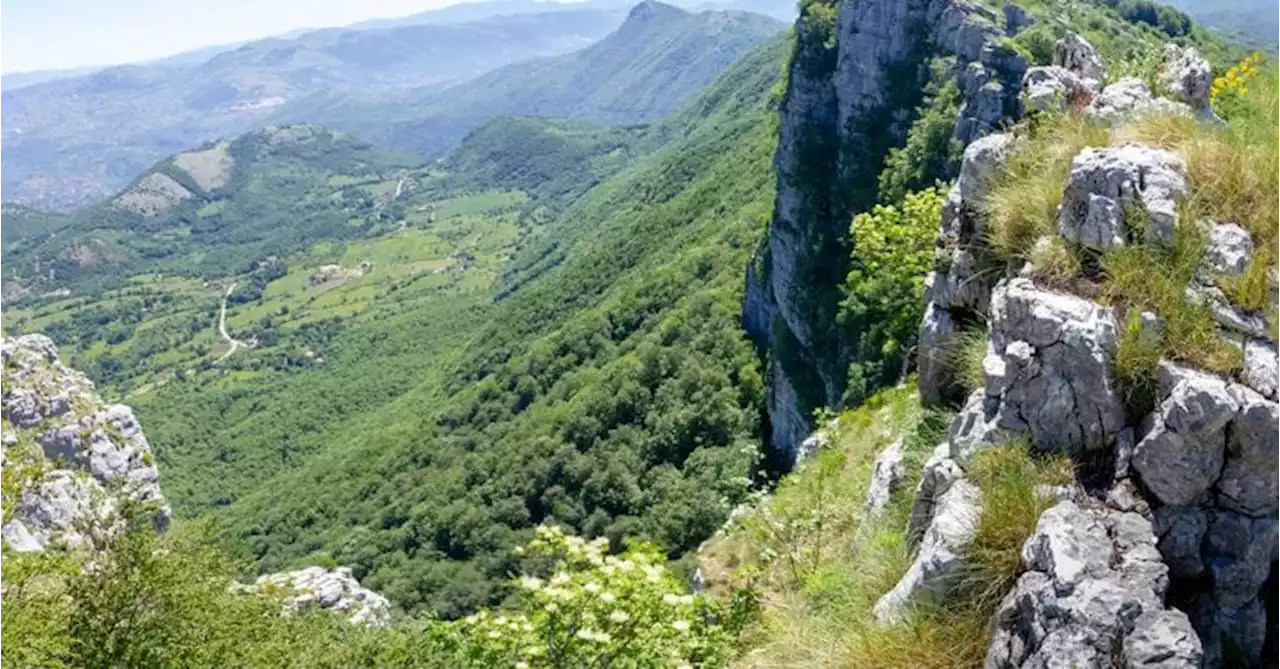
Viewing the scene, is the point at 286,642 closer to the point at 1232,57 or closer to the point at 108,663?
the point at 108,663

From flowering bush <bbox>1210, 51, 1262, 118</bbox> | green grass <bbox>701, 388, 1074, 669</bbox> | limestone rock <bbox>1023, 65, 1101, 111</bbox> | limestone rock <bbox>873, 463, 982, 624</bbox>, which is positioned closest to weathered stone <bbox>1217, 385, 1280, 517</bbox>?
green grass <bbox>701, 388, 1074, 669</bbox>

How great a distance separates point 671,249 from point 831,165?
2362 inches

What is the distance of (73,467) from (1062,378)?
48493 millimetres

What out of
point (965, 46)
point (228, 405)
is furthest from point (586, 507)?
point (228, 405)

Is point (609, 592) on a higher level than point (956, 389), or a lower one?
lower

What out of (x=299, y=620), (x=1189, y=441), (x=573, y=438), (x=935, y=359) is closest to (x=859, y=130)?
(x=573, y=438)

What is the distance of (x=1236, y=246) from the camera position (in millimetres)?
8164

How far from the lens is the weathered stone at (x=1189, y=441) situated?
7004 millimetres

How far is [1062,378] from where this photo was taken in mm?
7832

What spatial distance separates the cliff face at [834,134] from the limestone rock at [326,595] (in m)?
25.0

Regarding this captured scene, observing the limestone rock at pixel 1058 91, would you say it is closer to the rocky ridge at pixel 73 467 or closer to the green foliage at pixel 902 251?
the green foliage at pixel 902 251

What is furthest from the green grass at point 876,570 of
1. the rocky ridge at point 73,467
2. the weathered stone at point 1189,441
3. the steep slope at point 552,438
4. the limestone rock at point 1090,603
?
the steep slope at point 552,438

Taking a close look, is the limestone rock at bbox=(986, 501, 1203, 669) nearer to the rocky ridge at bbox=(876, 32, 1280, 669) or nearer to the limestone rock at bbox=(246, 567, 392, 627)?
the rocky ridge at bbox=(876, 32, 1280, 669)

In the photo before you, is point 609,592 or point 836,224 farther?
point 836,224
